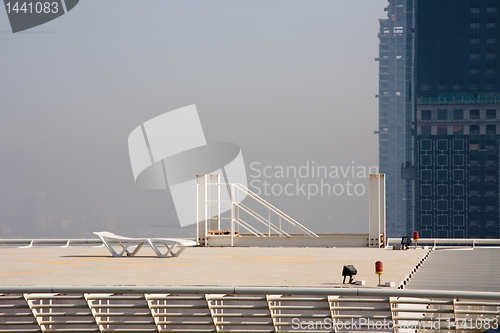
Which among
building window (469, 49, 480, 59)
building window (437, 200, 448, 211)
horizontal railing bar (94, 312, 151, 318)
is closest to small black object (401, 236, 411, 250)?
horizontal railing bar (94, 312, 151, 318)

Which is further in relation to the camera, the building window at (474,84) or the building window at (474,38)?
the building window at (474,84)

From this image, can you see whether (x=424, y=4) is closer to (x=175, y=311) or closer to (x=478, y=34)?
(x=478, y=34)

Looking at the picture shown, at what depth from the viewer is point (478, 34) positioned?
589ft

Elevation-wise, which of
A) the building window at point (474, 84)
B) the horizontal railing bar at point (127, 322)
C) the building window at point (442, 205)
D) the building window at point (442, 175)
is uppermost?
the building window at point (474, 84)

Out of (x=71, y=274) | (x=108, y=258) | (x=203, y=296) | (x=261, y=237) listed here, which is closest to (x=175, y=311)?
(x=203, y=296)

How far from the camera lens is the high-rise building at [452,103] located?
179 metres

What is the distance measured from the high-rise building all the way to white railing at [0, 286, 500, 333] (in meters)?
172

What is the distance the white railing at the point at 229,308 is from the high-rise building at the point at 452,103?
172m

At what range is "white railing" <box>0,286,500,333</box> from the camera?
11.4m

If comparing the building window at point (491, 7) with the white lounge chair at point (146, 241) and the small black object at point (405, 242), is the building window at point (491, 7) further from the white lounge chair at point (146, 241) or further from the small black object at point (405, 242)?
the white lounge chair at point (146, 241)

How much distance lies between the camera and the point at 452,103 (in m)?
179

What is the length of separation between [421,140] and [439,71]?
19.2m

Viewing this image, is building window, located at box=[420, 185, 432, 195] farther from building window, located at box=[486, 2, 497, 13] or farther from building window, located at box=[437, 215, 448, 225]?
building window, located at box=[486, 2, 497, 13]

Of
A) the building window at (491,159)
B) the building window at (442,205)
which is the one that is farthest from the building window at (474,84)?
the building window at (442,205)
